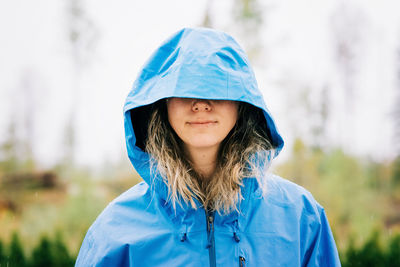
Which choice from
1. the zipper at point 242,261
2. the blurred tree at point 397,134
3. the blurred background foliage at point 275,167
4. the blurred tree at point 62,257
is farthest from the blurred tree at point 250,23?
the zipper at point 242,261

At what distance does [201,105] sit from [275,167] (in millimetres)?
4846

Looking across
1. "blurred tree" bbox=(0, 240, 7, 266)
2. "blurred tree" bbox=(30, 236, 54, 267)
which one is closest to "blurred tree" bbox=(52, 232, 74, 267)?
"blurred tree" bbox=(30, 236, 54, 267)

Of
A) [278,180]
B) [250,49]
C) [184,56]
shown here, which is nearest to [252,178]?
[278,180]

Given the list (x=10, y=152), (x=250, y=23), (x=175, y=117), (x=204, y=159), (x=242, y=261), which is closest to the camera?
(x=242, y=261)

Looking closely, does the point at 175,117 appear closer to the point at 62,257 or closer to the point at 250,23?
the point at 62,257

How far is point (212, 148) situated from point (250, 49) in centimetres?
692

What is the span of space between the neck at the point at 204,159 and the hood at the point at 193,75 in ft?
0.71

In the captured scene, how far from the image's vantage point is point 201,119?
1321 mm

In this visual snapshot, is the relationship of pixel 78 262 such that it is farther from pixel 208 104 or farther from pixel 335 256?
pixel 335 256

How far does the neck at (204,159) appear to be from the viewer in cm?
150

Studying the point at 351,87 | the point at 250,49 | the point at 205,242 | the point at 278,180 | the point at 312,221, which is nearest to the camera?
the point at 205,242

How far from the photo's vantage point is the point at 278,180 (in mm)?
1556

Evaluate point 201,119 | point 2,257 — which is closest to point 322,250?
point 201,119

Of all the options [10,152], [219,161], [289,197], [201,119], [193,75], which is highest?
[193,75]
